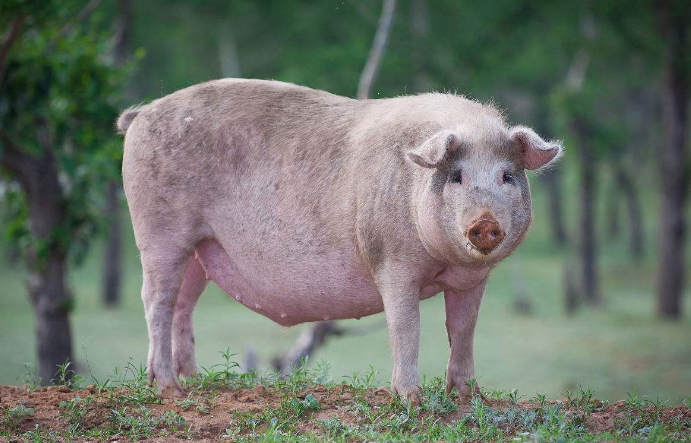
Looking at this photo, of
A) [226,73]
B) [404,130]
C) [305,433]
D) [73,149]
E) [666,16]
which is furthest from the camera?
[226,73]

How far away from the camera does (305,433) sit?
5.69m

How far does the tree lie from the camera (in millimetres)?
9984

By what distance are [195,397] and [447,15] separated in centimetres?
2059

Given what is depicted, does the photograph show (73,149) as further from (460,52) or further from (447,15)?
(447,15)

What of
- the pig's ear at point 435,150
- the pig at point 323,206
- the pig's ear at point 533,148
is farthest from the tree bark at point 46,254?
the pig's ear at point 533,148

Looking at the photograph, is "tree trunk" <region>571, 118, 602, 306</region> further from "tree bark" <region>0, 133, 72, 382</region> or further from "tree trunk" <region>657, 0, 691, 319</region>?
"tree bark" <region>0, 133, 72, 382</region>

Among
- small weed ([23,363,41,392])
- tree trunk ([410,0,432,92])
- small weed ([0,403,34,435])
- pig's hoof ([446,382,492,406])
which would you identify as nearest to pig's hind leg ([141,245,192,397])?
small weed ([0,403,34,435])

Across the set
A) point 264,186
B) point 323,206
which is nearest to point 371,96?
point 264,186

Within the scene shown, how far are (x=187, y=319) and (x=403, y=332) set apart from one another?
6.73 ft

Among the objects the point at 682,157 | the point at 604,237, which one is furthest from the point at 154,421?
the point at 604,237

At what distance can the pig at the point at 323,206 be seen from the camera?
5.59m

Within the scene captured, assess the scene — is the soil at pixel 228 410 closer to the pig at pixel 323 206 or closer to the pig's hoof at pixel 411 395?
the pig's hoof at pixel 411 395

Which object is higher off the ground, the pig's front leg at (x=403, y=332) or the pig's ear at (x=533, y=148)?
the pig's ear at (x=533, y=148)

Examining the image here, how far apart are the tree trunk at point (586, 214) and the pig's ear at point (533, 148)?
18.0m
